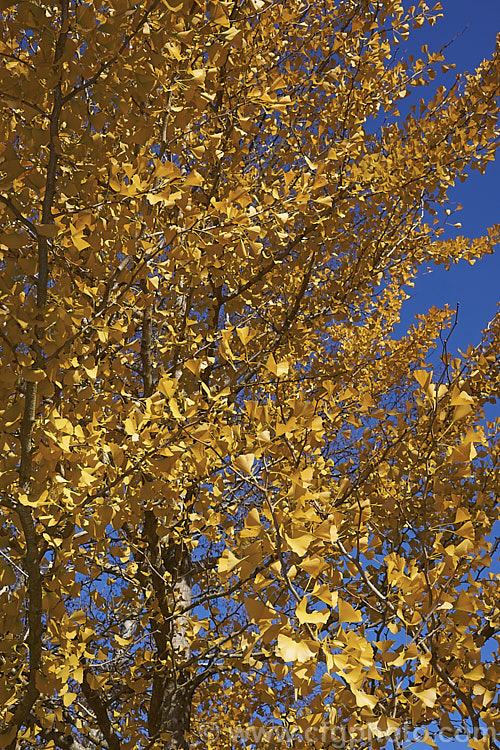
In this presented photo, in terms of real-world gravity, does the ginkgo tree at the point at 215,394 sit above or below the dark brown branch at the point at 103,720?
above

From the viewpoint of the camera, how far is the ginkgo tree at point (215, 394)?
1.57 metres

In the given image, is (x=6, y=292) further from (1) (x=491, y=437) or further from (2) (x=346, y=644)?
(1) (x=491, y=437)

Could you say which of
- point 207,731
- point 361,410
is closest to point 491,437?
point 361,410

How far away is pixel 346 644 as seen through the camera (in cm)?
131

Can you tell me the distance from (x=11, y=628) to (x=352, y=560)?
1.07 m

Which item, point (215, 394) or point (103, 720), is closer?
point (215, 394)

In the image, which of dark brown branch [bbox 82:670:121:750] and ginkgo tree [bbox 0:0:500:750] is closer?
ginkgo tree [bbox 0:0:500:750]

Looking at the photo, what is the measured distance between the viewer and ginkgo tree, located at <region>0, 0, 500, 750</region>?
61.9 inches

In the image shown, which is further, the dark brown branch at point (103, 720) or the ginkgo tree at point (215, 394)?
the dark brown branch at point (103, 720)

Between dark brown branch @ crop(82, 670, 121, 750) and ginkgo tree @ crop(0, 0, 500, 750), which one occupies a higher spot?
ginkgo tree @ crop(0, 0, 500, 750)

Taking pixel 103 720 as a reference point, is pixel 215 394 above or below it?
above

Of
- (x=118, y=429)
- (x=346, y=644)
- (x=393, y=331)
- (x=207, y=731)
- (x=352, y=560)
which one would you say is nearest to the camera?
(x=346, y=644)

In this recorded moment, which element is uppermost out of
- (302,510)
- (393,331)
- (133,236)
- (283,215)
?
(393,331)

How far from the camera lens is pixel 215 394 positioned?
231 centimetres
